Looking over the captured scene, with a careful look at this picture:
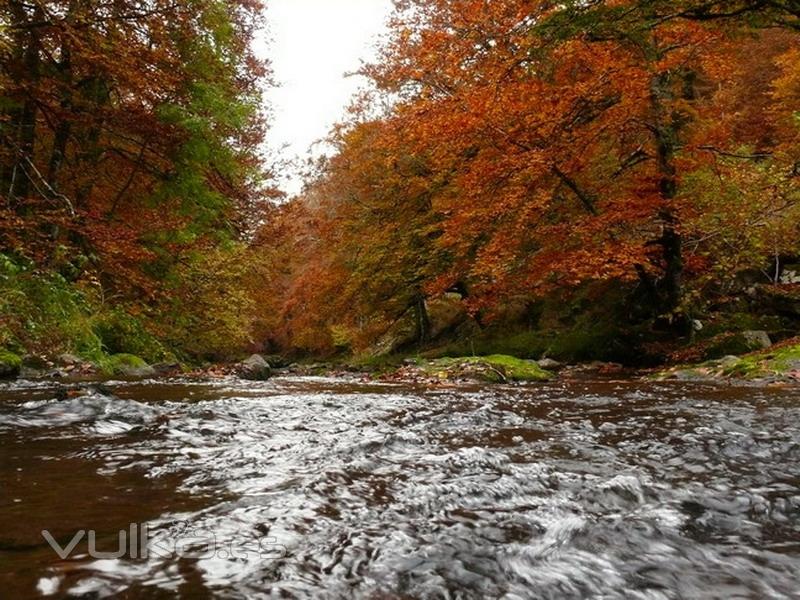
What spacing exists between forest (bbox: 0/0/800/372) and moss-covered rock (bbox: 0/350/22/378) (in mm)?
49

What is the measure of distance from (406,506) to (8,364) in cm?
938

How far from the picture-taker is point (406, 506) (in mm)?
2516

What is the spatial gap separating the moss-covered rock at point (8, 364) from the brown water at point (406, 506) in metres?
5.17

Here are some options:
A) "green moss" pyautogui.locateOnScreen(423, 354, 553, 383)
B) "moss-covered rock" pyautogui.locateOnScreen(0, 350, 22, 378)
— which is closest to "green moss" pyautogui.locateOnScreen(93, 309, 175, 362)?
"moss-covered rock" pyautogui.locateOnScreen(0, 350, 22, 378)

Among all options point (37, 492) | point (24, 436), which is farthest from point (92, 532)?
point (24, 436)

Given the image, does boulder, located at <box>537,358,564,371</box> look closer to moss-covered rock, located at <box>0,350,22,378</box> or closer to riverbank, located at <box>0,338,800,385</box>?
riverbank, located at <box>0,338,800,385</box>

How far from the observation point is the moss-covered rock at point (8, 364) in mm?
8945

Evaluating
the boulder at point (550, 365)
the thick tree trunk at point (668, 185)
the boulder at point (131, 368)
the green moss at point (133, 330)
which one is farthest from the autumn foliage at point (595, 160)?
the boulder at point (131, 368)

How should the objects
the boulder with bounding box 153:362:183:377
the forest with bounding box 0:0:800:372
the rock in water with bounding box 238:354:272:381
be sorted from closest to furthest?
the forest with bounding box 0:0:800:372
the boulder with bounding box 153:362:183:377
the rock in water with bounding box 238:354:272:381

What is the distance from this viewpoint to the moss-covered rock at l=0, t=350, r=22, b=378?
29.3 ft

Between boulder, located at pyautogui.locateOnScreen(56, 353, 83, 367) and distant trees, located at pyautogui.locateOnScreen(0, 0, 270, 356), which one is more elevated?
distant trees, located at pyautogui.locateOnScreen(0, 0, 270, 356)

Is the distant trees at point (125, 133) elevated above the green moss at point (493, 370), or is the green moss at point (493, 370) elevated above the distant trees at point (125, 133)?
the distant trees at point (125, 133)

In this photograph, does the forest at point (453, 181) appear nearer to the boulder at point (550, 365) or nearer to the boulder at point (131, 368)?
the boulder at point (131, 368)

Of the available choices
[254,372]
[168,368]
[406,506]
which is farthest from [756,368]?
[168,368]
